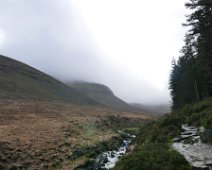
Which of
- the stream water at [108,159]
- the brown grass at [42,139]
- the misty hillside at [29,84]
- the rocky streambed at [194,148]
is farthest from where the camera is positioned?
the misty hillside at [29,84]

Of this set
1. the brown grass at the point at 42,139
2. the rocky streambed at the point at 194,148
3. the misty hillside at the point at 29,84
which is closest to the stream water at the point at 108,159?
the brown grass at the point at 42,139

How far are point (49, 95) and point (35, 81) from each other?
19327 millimetres

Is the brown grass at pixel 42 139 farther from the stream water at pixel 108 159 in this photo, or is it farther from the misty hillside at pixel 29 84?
the misty hillside at pixel 29 84

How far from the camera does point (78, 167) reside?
106ft

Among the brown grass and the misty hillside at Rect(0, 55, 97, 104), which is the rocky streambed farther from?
the misty hillside at Rect(0, 55, 97, 104)

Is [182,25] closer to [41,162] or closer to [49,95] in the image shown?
[41,162]

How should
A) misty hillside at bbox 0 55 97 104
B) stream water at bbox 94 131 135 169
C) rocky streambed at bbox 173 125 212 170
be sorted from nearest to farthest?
rocky streambed at bbox 173 125 212 170 < stream water at bbox 94 131 135 169 < misty hillside at bbox 0 55 97 104

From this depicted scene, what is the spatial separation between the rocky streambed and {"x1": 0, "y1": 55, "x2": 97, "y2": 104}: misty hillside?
270 ft

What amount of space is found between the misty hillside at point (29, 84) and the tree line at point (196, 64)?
164 ft

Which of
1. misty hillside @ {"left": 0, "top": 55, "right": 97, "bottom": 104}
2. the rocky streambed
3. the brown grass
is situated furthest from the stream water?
misty hillside @ {"left": 0, "top": 55, "right": 97, "bottom": 104}

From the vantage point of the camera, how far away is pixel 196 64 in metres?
50.2

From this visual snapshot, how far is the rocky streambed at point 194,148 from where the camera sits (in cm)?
1784

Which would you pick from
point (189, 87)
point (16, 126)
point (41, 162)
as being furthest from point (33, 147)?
point (189, 87)

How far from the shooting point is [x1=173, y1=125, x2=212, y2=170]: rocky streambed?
17844 millimetres
